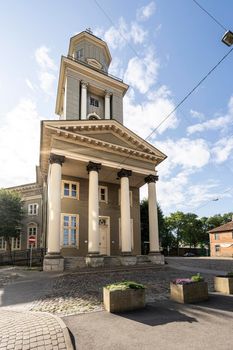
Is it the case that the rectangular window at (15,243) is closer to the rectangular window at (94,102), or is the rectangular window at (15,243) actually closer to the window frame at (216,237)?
the rectangular window at (94,102)

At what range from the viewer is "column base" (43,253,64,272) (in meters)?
15.9

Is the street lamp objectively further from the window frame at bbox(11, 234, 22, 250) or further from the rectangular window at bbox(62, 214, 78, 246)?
the window frame at bbox(11, 234, 22, 250)

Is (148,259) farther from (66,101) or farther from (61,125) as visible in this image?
(66,101)

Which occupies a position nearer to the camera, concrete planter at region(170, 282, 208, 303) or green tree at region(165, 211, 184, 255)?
concrete planter at region(170, 282, 208, 303)

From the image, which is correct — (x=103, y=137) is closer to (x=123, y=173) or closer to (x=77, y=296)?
(x=123, y=173)

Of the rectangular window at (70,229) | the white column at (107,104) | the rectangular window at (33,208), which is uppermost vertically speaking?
the white column at (107,104)

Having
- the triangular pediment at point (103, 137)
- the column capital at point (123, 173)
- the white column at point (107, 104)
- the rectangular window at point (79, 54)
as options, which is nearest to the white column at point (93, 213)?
the triangular pediment at point (103, 137)

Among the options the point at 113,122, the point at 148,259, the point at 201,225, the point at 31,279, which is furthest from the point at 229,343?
the point at 201,225

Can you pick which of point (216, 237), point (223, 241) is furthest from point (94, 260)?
point (216, 237)

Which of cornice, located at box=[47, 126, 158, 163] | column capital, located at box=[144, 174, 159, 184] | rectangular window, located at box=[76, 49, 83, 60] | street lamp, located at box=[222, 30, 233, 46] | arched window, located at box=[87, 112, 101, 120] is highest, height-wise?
rectangular window, located at box=[76, 49, 83, 60]

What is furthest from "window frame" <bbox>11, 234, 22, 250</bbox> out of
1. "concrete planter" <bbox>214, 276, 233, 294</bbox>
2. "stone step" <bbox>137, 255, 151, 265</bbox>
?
"concrete planter" <bbox>214, 276, 233, 294</bbox>

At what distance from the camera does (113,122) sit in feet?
70.8

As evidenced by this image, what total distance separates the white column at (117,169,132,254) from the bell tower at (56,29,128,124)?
719 centimetres

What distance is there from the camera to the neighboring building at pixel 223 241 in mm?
47969
